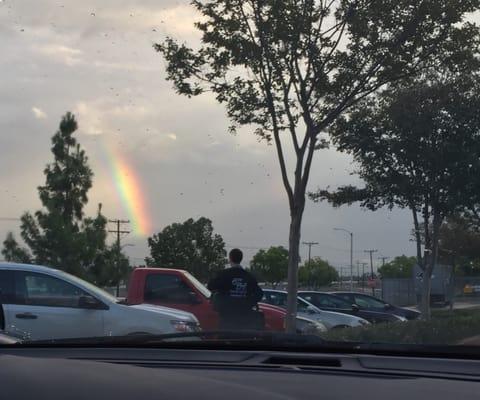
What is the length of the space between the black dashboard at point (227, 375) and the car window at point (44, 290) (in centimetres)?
630

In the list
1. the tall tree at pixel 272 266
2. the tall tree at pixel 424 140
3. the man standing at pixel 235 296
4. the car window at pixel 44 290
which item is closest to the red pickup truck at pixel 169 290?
the man standing at pixel 235 296

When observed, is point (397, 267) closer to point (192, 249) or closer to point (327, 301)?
point (192, 249)

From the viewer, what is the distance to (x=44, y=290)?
1024 cm

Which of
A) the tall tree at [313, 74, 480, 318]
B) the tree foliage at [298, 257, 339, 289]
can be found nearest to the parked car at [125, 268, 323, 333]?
the tall tree at [313, 74, 480, 318]

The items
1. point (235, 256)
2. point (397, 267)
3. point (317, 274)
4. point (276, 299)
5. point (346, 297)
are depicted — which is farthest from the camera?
point (397, 267)

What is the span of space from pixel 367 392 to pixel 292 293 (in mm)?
11353

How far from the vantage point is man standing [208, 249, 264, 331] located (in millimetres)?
10859

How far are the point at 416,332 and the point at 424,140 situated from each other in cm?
617

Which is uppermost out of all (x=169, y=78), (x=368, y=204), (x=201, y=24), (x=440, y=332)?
(x=201, y=24)

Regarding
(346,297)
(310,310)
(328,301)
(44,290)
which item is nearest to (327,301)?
(328,301)

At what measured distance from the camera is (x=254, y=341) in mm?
4074

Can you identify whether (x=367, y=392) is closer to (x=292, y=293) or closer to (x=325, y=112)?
(x=292, y=293)

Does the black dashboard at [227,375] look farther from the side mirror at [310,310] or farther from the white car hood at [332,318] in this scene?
the side mirror at [310,310]

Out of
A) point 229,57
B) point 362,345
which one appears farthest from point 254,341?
point 229,57
